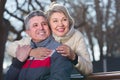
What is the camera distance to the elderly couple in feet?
6.08

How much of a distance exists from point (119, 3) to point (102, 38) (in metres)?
3.42

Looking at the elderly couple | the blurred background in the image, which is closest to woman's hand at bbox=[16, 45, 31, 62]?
the elderly couple

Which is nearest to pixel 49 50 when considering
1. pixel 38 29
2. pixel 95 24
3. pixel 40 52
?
pixel 40 52

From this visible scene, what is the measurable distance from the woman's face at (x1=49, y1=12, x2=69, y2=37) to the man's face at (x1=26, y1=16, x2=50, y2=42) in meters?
0.05

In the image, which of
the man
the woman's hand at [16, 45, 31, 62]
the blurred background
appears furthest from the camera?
the blurred background

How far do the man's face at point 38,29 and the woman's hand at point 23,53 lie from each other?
2.5 inches

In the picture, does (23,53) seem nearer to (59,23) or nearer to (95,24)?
(59,23)

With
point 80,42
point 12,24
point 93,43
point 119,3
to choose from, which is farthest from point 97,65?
point 80,42

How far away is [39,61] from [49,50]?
0.27 ft

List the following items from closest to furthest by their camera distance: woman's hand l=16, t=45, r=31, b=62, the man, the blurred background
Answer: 1. the man
2. woman's hand l=16, t=45, r=31, b=62
3. the blurred background

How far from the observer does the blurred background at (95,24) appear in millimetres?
9633

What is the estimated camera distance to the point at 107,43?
634 inches

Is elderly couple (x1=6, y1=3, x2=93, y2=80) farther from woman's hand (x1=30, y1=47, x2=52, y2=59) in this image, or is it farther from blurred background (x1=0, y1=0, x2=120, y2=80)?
blurred background (x1=0, y1=0, x2=120, y2=80)

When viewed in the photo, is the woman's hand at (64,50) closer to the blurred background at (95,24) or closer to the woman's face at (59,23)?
the woman's face at (59,23)
